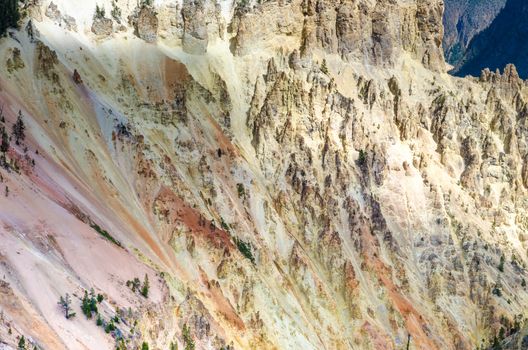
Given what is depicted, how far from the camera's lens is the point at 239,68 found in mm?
100375

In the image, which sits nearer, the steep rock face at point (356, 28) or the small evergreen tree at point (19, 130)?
the small evergreen tree at point (19, 130)

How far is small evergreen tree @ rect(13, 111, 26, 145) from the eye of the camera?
7281 cm

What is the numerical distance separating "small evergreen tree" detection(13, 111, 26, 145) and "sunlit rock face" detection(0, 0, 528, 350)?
54.3 inches

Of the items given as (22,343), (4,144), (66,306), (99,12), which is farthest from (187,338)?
(99,12)

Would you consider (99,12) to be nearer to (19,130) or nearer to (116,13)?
(116,13)

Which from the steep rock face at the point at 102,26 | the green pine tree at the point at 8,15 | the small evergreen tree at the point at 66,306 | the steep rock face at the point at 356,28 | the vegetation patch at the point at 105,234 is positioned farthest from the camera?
the steep rock face at the point at 356,28

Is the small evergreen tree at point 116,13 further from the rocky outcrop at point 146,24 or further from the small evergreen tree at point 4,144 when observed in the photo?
the small evergreen tree at point 4,144

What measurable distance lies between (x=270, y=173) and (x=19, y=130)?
30.8 metres

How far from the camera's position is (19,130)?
2904 inches

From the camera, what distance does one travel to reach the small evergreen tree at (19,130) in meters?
72.8

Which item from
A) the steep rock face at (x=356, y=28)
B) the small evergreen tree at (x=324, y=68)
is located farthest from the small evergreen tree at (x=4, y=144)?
the small evergreen tree at (x=324, y=68)


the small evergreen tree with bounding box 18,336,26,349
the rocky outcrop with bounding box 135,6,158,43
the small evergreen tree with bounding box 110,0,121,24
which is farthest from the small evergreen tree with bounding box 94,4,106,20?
the small evergreen tree with bounding box 18,336,26,349

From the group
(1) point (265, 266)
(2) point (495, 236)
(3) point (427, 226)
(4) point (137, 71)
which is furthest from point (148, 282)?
(2) point (495, 236)

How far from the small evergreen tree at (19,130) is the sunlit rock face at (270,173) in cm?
138
